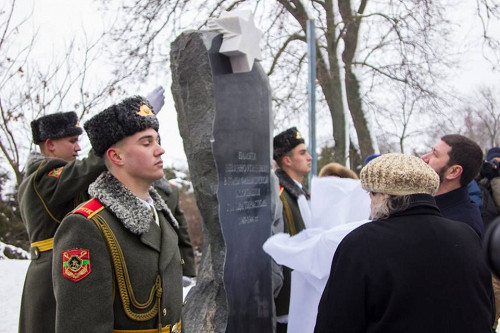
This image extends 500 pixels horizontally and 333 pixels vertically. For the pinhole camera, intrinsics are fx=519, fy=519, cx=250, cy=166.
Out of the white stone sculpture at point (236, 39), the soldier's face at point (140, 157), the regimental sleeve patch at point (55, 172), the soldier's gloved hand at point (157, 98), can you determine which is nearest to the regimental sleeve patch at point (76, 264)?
the soldier's face at point (140, 157)

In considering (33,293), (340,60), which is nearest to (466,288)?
(33,293)

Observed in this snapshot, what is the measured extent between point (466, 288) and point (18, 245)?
9611mm

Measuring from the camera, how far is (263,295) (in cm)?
353

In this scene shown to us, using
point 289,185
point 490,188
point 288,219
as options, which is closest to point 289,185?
point 289,185

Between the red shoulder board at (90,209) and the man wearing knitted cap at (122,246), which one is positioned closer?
the man wearing knitted cap at (122,246)

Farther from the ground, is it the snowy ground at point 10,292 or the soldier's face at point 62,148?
the soldier's face at point 62,148

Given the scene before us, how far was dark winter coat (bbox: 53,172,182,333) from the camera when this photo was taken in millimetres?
1823

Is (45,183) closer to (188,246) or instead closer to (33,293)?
(33,293)

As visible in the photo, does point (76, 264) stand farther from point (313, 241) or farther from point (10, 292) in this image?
point (10, 292)

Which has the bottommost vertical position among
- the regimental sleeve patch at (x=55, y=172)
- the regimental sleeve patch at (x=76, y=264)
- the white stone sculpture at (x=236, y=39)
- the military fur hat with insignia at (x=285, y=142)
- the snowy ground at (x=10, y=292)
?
the snowy ground at (x=10, y=292)

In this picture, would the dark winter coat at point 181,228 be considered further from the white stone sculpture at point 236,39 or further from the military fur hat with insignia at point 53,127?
the white stone sculpture at point 236,39

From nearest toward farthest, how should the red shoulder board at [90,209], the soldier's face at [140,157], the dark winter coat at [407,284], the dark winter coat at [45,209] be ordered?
the dark winter coat at [407,284]
the red shoulder board at [90,209]
the soldier's face at [140,157]
the dark winter coat at [45,209]

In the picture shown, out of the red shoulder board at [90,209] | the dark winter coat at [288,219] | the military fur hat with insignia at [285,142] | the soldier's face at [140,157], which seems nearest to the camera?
the red shoulder board at [90,209]

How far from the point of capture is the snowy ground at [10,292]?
5.66 m
